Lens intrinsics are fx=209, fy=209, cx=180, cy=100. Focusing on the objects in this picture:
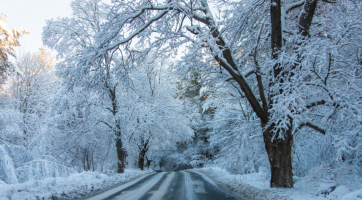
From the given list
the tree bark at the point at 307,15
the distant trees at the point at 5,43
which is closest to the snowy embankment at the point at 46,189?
the distant trees at the point at 5,43

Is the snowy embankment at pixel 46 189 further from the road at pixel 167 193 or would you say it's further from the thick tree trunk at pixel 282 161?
the thick tree trunk at pixel 282 161

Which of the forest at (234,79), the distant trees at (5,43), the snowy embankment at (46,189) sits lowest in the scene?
the snowy embankment at (46,189)

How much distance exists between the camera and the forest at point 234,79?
15.1 ft

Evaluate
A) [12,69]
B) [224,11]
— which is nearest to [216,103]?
[224,11]

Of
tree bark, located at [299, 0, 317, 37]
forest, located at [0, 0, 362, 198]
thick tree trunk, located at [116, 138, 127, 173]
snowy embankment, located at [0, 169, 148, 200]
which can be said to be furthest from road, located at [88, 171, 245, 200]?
thick tree trunk, located at [116, 138, 127, 173]

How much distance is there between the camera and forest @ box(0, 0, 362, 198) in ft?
15.1

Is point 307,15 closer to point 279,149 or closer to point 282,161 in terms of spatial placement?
point 279,149

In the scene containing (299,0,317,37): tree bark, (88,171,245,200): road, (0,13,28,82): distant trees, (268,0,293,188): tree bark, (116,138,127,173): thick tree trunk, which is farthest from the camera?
(116,138,127,173): thick tree trunk

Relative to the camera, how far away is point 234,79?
611 centimetres

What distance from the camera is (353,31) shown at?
451 centimetres

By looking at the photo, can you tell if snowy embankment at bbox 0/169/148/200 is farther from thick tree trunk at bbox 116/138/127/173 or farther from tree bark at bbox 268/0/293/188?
thick tree trunk at bbox 116/138/127/173

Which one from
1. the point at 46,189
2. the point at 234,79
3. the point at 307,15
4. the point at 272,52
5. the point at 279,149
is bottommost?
the point at 46,189

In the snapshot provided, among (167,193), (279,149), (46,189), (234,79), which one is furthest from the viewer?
(167,193)

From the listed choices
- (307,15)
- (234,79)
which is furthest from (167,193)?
(307,15)
